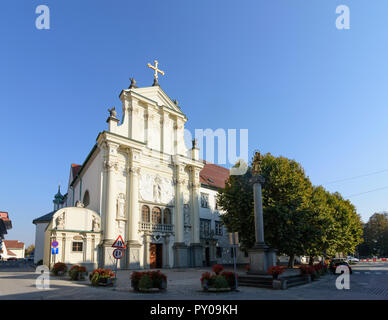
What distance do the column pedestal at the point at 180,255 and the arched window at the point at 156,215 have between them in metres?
3.20

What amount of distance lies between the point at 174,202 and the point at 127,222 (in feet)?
21.9

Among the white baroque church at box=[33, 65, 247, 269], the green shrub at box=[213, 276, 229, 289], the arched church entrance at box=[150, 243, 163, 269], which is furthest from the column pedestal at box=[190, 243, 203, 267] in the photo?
the green shrub at box=[213, 276, 229, 289]

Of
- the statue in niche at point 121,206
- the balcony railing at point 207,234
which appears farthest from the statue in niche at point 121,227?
the balcony railing at point 207,234

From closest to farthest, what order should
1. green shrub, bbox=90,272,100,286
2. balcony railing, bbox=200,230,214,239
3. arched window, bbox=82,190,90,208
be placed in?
green shrub, bbox=90,272,100,286 < arched window, bbox=82,190,90,208 < balcony railing, bbox=200,230,214,239

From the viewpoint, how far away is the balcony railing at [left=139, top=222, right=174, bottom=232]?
30.7 metres

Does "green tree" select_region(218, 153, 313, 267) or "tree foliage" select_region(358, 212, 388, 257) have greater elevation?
"green tree" select_region(218, 153, 313, 267)

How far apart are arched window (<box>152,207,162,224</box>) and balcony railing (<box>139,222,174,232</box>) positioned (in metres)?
0.47

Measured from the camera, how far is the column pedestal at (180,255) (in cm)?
3244

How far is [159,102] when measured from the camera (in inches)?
1419

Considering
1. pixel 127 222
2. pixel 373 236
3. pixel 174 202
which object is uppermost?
pixel 174 202

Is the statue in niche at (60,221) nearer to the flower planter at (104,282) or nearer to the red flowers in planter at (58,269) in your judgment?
the red flowers in planter at (58,269)

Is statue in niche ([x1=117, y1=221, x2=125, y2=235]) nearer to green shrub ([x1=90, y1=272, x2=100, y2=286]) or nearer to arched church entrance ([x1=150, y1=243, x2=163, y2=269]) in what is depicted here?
arched church entrance ([x1=150, y1=243, x2=163, y2=269])
